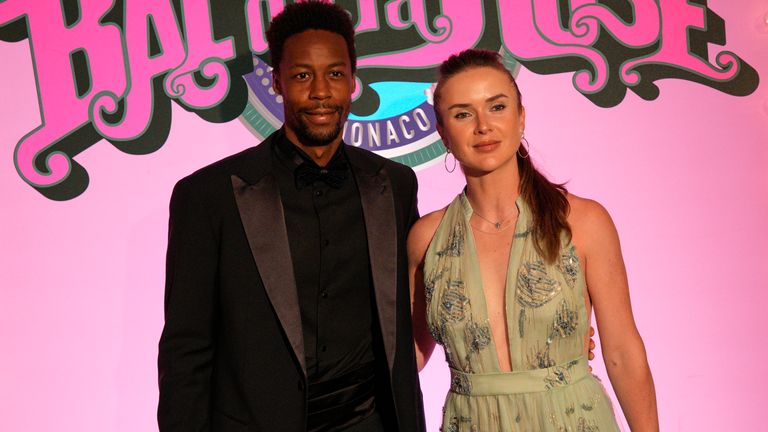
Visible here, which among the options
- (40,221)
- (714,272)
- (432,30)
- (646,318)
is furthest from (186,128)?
(714,272)

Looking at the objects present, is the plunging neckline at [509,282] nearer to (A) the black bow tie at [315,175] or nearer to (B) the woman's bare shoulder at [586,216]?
(B) the woman's bare shoulder at [586,216]

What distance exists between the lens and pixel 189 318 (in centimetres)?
208

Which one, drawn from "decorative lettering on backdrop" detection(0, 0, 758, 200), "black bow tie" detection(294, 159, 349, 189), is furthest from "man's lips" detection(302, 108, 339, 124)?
"decorative lettering on backdrop" detection(0, 0, 758, 200)

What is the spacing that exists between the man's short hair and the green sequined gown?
693mm

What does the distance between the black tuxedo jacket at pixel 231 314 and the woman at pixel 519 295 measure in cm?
23

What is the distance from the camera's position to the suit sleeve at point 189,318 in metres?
2.08

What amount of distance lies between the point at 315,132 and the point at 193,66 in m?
1.20

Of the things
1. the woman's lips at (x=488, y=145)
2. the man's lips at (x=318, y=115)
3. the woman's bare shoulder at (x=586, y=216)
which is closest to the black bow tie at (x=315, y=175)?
the man's lips at (x=318, y=115)

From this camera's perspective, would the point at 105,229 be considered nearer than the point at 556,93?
Yes

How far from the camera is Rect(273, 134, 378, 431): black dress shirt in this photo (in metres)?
2.12

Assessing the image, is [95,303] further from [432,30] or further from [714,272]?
[714,272]

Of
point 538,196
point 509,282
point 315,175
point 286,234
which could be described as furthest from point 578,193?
point 286,234

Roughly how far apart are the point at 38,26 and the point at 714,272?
2772 mm

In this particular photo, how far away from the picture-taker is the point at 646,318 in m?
3.47
